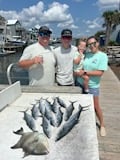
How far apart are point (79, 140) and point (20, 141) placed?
1.38ft

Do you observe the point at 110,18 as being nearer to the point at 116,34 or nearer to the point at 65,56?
the point at 116,34

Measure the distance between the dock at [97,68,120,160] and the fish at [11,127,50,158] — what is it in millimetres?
2145

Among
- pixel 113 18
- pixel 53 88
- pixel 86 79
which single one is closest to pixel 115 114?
pixel 86 79

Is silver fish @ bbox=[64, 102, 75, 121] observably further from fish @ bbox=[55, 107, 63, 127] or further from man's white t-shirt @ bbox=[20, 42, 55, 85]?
man's white t-shirt @ bbox=[20, 42, 55, 85]

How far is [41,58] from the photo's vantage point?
3.79 metres

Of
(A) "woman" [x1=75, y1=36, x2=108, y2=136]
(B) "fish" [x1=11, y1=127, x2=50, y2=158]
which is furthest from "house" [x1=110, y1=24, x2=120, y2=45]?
(B) "fish" [x1=11, y1=127, x2=50, y2=158]

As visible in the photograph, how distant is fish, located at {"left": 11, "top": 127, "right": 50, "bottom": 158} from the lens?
2072 mm

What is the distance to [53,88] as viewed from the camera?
3896 mm

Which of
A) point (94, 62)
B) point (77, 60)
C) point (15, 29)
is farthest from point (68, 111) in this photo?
point (15, 29)

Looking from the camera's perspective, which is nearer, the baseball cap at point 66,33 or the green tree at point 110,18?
the baseball cap at point 66,33

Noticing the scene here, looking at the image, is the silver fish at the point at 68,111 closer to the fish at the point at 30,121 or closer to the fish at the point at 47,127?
the fish at the point at 47,127

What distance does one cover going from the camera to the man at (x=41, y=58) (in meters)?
3.85

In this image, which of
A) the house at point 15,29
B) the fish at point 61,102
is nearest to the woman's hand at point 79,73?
the fish at point 61,102

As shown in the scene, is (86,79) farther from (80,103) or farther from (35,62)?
(80,103)
